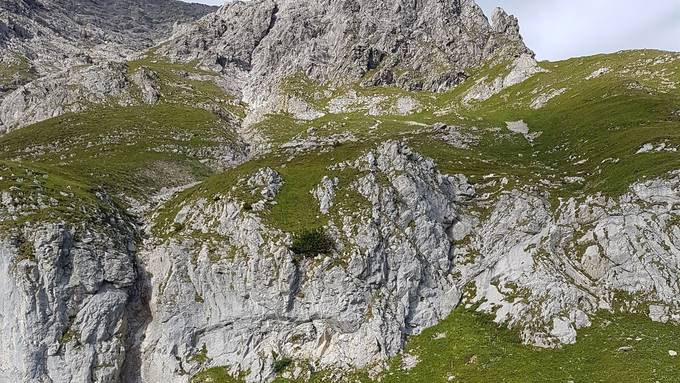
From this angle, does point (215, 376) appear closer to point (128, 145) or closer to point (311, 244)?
point (311, 244)

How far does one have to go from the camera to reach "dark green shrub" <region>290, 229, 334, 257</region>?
1630 inches

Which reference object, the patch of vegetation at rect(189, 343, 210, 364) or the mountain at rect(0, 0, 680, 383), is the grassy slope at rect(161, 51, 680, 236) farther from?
the patch of vegetation at rect(189, 343, 210, 364)

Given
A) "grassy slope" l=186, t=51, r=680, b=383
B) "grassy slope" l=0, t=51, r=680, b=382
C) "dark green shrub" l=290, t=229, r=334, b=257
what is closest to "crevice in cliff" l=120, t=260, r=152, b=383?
"grassy slope" l=186, t=51, r=680, b=383

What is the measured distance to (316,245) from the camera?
41.7m

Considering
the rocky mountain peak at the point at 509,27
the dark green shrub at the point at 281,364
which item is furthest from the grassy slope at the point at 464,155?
the rocky mountain peak at the point at 509,27

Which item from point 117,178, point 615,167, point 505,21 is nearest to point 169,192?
point 117,178

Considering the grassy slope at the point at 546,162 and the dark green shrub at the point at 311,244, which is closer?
the grassy slope at the point at 546,162

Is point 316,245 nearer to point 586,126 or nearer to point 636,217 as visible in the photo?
point 636,217

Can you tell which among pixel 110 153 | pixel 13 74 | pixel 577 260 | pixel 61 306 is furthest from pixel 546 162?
pixel 13 74

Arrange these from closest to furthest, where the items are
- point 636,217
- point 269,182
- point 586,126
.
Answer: point 636,217 → point 269,182 → point 586,126

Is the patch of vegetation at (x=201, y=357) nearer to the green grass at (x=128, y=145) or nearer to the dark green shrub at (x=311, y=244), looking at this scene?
the dark green shrub at (x=311, y=244)

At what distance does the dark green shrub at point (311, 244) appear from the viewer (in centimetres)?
4141

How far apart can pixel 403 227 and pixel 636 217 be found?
21.7 meters

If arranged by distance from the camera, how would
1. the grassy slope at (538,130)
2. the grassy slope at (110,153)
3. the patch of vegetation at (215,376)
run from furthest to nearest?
the grassy slope at (538,130) → the grassy slope at (110,153) → the patch of vegetation at (215,376)
